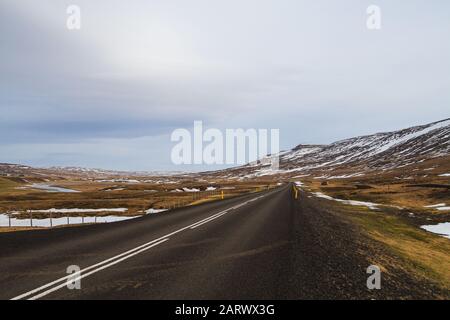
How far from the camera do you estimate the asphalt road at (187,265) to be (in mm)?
7723

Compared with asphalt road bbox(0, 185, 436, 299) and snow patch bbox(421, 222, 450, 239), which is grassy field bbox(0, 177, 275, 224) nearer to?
snow patch bbox(421, 222, 450, 239)

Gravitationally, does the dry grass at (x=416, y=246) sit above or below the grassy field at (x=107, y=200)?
above

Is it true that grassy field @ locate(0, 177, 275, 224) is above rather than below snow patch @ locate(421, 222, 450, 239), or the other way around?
below

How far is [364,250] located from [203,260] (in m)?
6.96

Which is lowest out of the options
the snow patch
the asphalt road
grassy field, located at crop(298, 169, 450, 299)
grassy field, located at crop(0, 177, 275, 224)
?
grassy field, located at crop(0, 177, 275, 224)

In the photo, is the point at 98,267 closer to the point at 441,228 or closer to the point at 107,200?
the point at 441,228

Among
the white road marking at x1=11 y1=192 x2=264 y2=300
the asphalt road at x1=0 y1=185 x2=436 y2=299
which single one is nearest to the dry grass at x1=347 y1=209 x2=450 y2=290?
the asphalt road at x1=0 y1=185 x2=436 y2=299

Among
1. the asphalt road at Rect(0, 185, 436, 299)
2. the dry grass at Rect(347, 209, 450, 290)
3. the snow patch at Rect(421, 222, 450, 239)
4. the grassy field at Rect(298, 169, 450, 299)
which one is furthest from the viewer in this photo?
the snow patch at Rect(421, 222, 450, 239)

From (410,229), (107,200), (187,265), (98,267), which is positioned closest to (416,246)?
(410,229)

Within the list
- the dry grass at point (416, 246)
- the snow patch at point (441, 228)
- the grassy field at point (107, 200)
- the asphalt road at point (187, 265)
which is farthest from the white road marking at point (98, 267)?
the grassy field at point (107, 200)

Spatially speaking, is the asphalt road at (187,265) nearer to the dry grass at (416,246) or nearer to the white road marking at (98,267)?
the white road marking at (98,267)

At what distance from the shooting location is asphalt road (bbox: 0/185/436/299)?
772 centimetres

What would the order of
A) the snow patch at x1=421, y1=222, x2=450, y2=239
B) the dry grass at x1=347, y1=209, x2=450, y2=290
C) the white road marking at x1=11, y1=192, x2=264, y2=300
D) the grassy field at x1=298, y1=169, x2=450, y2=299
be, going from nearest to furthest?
the white road marking at x1=11, y1=192, x2=264, y2=300
the dry grass at x1=347, y1=209, x2=450, y2=290
the grassy field at x1=298, y1=169, x2=450, y2=299
the snow patch at x1=421, y1=222, x2=450, y2=239
